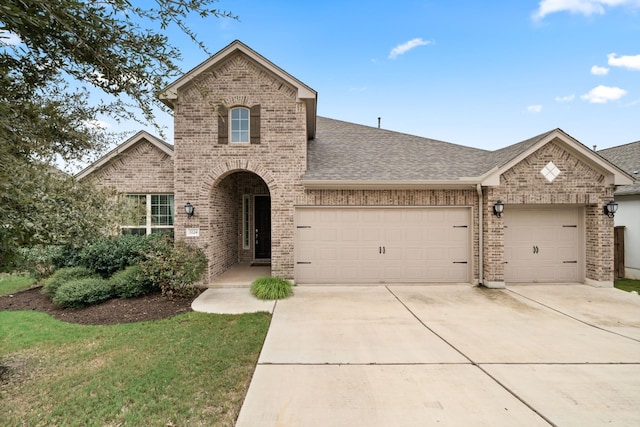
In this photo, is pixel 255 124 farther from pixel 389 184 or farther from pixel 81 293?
pixel 81 293

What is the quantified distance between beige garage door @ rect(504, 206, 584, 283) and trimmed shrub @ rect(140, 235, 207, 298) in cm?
914

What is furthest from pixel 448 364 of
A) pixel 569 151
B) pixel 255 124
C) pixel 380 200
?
pixel 569 151

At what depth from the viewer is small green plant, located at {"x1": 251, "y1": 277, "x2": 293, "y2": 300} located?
7221 millimetres

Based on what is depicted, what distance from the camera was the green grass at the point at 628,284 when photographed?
8623 mm

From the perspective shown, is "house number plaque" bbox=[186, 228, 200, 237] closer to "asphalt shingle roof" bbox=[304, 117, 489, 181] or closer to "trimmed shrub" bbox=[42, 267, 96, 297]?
"trimmed shrub" bbox=[42, 267, 96, 297]

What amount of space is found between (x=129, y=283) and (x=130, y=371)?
4112 millimetres

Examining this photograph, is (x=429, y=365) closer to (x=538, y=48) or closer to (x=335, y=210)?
(x=335, y=210)

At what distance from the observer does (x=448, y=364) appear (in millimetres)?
4043

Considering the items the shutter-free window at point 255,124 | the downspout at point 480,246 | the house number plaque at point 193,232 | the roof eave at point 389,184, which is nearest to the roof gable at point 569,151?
the roof eave at point 389,184

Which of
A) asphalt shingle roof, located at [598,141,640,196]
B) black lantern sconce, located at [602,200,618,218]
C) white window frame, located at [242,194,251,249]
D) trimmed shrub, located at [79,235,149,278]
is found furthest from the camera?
white window frame, located at [242,194,251,249]

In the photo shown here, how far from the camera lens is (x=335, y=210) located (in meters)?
8.65

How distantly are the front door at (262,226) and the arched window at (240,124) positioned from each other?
3571 millimetres

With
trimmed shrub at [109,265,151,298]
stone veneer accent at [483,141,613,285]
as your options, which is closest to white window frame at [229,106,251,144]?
trimmed shrub at [109,265,151,298]

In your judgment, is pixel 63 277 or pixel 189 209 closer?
pixel 63 277
